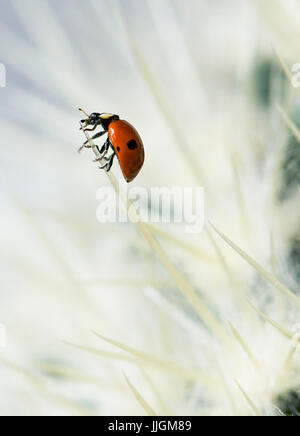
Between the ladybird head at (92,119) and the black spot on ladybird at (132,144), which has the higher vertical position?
the ladybird head at (92,119)

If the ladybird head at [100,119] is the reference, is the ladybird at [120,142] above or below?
below

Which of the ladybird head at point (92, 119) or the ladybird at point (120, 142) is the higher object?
the ladybird head at point (92, 119)

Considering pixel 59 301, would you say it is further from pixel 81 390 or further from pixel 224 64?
pixel 224 64

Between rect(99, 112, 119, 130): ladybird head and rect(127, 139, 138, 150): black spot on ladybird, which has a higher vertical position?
rect(99, 112, 119, 130): ladybird head

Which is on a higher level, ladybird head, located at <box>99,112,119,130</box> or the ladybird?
ladybird head, located at <box>99,112,119,130</box>

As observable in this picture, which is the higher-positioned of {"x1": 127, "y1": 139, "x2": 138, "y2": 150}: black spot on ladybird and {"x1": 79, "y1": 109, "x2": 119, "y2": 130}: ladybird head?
{"x1": 79, "y1": 109, "x2": 119, "y2": 130}: ladybird head

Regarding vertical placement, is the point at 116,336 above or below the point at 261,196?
below

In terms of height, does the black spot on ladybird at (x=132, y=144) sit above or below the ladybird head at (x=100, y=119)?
below
